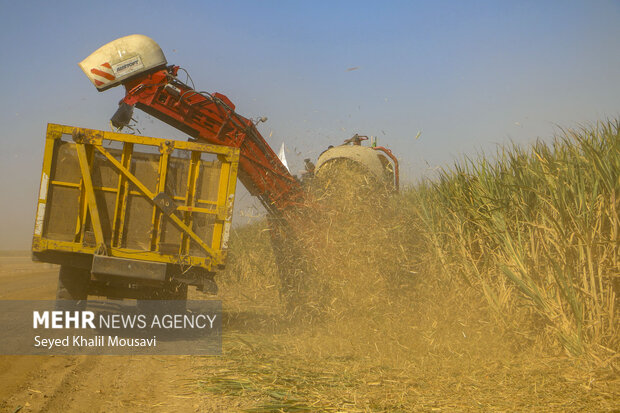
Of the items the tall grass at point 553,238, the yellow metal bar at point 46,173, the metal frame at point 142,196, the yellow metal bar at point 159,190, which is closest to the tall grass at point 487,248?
the tall grass at point 553,238

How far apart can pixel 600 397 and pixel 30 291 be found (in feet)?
37.0

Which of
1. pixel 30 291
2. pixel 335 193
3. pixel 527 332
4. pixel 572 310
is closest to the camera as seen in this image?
pixel 572 310

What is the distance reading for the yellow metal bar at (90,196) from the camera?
7.33m

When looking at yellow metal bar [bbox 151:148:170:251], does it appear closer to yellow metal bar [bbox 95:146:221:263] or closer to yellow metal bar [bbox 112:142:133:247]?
yellow metal bar [bbox 95:146:221:263]

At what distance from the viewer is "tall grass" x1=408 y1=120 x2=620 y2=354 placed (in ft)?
18.7

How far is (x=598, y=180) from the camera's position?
19.0 feet

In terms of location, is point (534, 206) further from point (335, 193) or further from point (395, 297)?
point (335, 193)

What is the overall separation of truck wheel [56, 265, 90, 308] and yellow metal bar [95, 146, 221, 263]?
1544 mm

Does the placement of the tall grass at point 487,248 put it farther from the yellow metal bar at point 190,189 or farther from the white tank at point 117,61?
the white tank at point 117,61

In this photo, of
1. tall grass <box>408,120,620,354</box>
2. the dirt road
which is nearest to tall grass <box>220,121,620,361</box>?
tall grass <box>408,120,620,354</box>

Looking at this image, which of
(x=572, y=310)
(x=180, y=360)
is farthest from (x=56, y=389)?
(x=572, y=310)

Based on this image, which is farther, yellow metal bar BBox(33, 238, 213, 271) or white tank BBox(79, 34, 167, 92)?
white tank BBox(79, 34, 167, 92)

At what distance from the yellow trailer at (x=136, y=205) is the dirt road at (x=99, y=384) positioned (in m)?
1.34

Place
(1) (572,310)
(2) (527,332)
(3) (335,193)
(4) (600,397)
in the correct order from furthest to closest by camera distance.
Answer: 1. (3) (335,193)
2. (2) (527,332)
3. (1) (572,310)
4. (4) (600,397)
